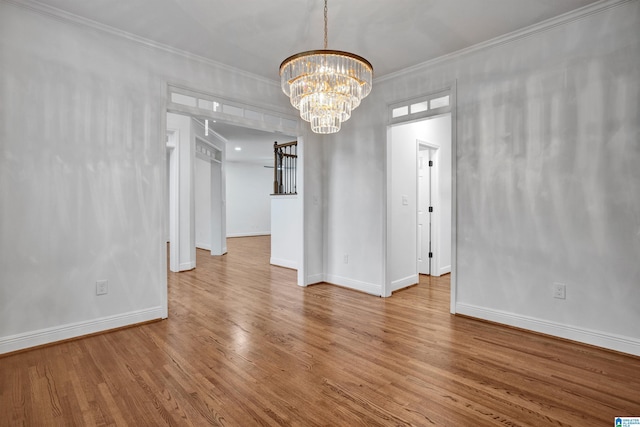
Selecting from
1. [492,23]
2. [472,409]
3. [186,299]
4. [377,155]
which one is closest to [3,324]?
[186,299]

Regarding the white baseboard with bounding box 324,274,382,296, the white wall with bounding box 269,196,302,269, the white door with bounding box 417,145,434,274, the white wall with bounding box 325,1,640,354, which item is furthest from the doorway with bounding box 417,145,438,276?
the white wall with bounding box 269,196,302,269

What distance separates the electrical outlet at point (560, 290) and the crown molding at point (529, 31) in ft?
7.42

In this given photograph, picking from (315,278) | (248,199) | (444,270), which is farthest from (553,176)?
(248,199)

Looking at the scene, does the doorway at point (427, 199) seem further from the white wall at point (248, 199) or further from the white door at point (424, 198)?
the white wall at point (248, 199)

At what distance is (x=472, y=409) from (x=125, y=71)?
3849 millimetres

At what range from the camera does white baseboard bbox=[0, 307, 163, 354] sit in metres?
2.60

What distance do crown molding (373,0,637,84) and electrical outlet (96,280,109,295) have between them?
153 inches

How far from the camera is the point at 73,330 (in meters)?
2.86

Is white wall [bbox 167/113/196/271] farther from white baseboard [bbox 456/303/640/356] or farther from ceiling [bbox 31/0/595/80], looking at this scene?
white baseboard [bbox 456/303/640/356]

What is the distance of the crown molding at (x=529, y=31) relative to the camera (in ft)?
8.77

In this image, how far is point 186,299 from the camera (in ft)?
13.3

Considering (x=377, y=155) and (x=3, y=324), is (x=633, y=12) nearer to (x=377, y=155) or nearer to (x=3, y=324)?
(x=377, y=155)

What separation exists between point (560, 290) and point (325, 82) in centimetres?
267

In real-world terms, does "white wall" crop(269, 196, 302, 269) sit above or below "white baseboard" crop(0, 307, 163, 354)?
above
